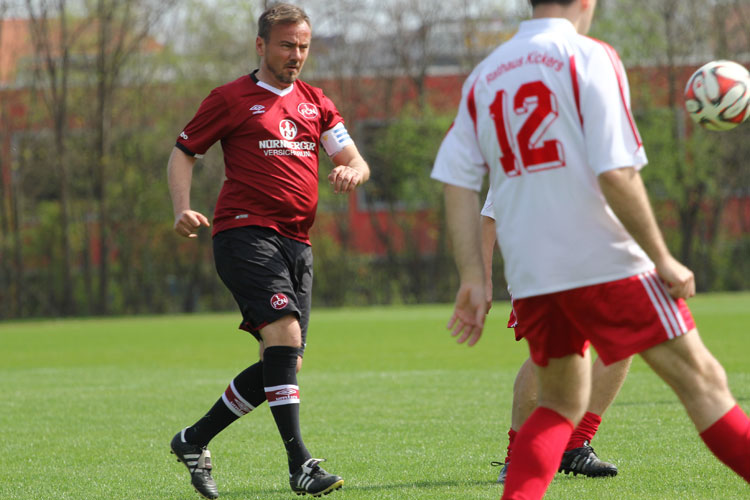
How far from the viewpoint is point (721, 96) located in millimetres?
4426

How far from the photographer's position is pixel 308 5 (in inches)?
1310

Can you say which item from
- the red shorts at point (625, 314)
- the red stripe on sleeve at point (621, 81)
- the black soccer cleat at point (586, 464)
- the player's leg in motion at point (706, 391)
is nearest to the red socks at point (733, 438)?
the player's leg in motion at point (706, 391)

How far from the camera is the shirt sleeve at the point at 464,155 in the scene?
3.47 metres

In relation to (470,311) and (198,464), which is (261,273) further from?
(470,311)

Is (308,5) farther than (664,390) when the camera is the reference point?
Yes

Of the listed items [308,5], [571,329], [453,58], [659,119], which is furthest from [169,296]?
[571,329]

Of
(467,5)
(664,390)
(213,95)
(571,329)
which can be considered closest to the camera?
(571,329)

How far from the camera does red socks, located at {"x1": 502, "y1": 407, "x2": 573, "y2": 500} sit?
11.0 ft

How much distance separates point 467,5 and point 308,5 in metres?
5.64

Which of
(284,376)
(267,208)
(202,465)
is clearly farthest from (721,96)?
(202,465)

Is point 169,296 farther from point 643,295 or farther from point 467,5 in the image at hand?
point 643,295

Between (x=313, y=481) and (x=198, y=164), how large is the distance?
93.4 feet

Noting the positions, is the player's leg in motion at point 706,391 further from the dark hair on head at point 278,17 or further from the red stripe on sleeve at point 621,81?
the dark hair on head at point 278,17

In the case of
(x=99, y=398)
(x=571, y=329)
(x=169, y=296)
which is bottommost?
(x=169, y=296)
